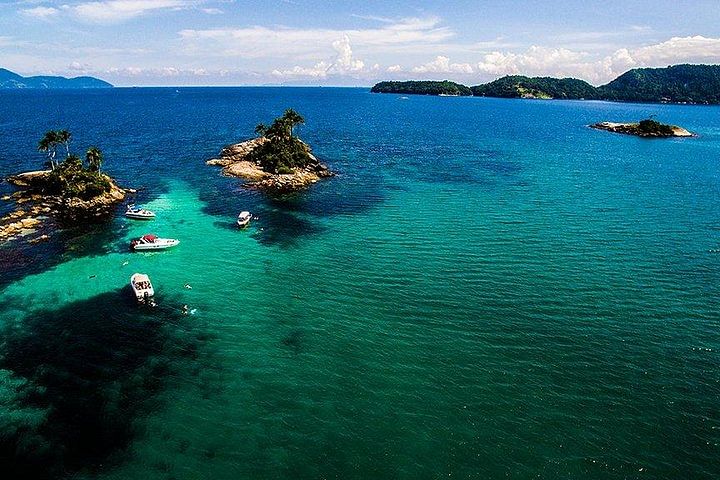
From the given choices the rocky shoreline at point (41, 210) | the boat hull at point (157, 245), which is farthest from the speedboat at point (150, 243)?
the rocky shoreline at point (41, 210)

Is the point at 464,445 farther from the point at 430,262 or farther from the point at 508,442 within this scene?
the point at 430,262

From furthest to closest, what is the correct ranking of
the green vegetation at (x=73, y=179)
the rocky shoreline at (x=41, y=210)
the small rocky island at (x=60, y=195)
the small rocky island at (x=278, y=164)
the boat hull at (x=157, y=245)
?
the small rocky island at (x=278, y=164) → the green vegetation at (x=73, y=179) → the small rocky island at (x=60, y=195) → the rocky shoreline at (x=41, y=210) → the boat hull at (x=157, y=245)

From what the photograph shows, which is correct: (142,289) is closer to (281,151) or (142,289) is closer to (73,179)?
(73,179)

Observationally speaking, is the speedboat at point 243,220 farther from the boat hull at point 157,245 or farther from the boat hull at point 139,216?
the boat hull at point 139,216

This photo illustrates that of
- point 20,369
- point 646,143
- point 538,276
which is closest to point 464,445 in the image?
point 538,276

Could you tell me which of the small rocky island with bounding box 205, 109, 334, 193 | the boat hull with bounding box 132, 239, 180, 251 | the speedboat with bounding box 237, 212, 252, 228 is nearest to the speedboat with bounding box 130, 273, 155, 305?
the boat hull with bounding box 132, 239, 180, 251

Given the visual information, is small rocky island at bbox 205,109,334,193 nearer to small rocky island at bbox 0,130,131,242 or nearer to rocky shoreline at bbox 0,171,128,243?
rocky shoreline at bbox 0,171,128,243
